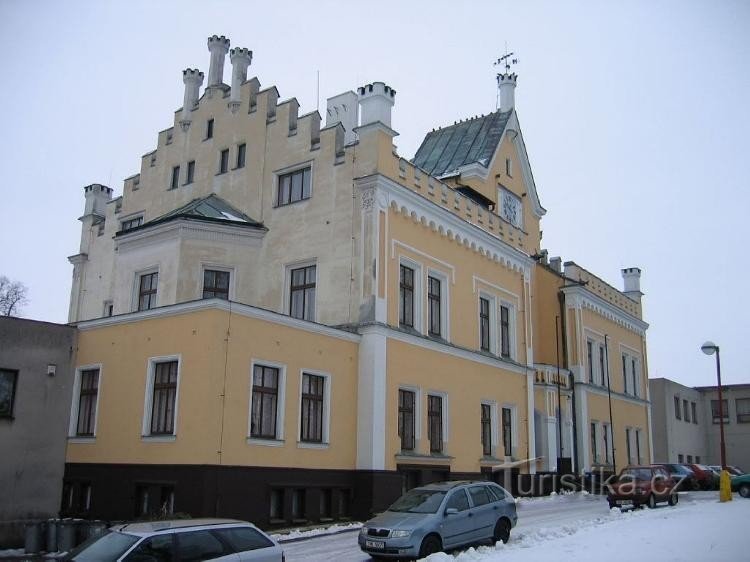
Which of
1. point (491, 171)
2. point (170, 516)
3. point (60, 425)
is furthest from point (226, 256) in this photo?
point (491, 171)

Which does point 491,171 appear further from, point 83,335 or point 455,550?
point 455,550

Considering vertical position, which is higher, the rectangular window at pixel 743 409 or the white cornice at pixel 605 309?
the white cornice at pixel 605 309

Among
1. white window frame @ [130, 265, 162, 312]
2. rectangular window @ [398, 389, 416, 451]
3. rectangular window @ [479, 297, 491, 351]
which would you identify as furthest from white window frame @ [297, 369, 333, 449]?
rectangular window @ [479, 297, 491, 351]

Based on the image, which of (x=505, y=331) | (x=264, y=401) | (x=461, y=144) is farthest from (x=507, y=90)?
(x=264, y=401)

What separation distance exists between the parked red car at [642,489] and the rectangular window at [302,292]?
11.7 meters

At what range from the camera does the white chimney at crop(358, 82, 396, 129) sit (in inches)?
1033

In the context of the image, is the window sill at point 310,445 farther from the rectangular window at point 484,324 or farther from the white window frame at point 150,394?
the rectangular window at point 484,324

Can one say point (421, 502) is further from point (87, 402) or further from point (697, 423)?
point (697, 423)

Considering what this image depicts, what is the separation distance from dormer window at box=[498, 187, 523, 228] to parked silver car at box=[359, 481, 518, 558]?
792 inches

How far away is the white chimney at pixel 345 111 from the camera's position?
3175 cm

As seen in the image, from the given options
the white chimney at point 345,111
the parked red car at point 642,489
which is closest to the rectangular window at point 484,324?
the parked red car at point 642,489

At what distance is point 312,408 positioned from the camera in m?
22.9

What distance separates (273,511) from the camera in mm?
21000

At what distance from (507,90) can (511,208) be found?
23.1ft
